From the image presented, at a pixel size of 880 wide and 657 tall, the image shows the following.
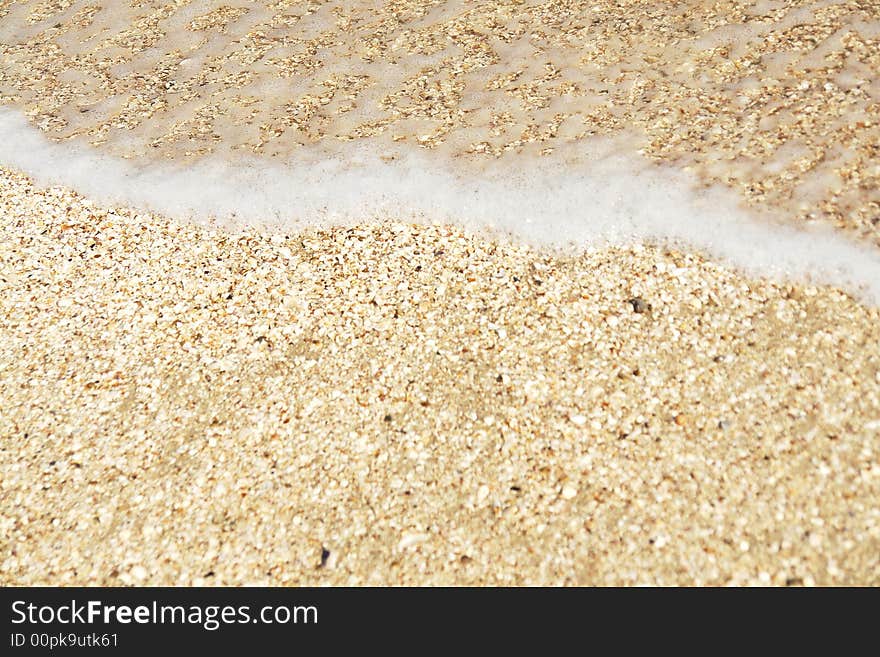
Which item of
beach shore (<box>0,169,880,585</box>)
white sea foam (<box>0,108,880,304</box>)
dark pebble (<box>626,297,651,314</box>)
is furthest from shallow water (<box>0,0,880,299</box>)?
dark pebble (<box>626,297,651,314</box>)

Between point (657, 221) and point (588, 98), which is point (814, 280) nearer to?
point (657, 221)

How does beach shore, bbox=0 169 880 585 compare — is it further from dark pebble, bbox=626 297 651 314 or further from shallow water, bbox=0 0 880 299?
shallow water, bbox=0 0 880 299

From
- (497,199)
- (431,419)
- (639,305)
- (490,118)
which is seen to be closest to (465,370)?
(431,419)

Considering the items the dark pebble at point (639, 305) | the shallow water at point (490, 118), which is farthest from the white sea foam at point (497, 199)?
the dark pebble at point (639, 305)

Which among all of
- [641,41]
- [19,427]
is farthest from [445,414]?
[641,41]

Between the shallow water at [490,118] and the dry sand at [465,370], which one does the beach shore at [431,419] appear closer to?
the dry sand at [465,370]
